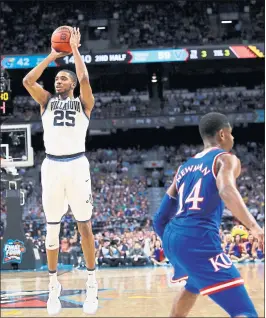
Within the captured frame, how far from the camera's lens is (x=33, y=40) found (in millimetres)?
25641

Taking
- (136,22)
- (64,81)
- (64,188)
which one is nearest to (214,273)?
(64,188)

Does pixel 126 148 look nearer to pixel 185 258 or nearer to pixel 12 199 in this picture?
pixel 12 199

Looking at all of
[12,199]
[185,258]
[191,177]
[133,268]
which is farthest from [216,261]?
[133,268]

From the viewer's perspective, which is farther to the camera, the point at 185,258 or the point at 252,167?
the point at 252,167

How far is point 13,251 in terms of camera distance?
1421 cm

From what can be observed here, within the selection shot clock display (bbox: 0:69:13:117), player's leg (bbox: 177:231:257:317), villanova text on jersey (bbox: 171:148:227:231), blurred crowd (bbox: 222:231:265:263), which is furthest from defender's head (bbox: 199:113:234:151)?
blurred crowd (bbox: 222:231:265:263)

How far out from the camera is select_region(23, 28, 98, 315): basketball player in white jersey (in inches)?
199

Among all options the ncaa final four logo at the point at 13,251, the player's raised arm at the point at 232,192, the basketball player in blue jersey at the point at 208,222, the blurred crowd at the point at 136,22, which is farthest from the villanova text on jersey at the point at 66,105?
the blurred crowd at the point at 136,22

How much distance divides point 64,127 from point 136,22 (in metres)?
22.3

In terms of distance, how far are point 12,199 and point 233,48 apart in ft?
41.1

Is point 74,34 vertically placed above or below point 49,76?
below

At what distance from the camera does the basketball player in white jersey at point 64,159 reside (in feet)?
16.5

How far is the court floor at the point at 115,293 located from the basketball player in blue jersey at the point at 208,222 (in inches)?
155

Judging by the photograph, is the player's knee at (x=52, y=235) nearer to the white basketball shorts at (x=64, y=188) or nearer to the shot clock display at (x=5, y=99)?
the white basketball shorts at (x=64, y=188)
